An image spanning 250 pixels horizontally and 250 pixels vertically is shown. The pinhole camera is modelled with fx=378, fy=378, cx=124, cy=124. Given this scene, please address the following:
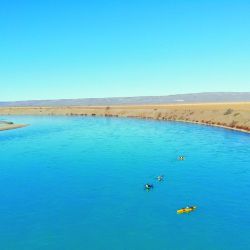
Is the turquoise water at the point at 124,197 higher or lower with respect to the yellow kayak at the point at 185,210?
lower

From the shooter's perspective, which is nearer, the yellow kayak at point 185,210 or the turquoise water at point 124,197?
the turquoise water at point 124,197

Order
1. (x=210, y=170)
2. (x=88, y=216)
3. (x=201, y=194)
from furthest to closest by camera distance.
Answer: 1. (x=210, y=170)
2. (x=201, y=194)
3. (x=88, y=216)

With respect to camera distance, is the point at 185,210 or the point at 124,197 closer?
the point at 185,210

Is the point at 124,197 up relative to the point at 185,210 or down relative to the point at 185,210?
down

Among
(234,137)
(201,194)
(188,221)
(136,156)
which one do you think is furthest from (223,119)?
(188,221)

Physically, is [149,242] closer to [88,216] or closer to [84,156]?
[88,216]

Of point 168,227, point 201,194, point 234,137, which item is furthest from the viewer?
point 234,137

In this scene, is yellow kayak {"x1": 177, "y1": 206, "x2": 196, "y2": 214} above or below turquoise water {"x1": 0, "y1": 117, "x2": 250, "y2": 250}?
above

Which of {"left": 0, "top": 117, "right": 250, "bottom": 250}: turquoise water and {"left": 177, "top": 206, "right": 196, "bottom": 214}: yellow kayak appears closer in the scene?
{"left": 0, "top": 117, "right": 250, "bottom": 250}: turquoise water
